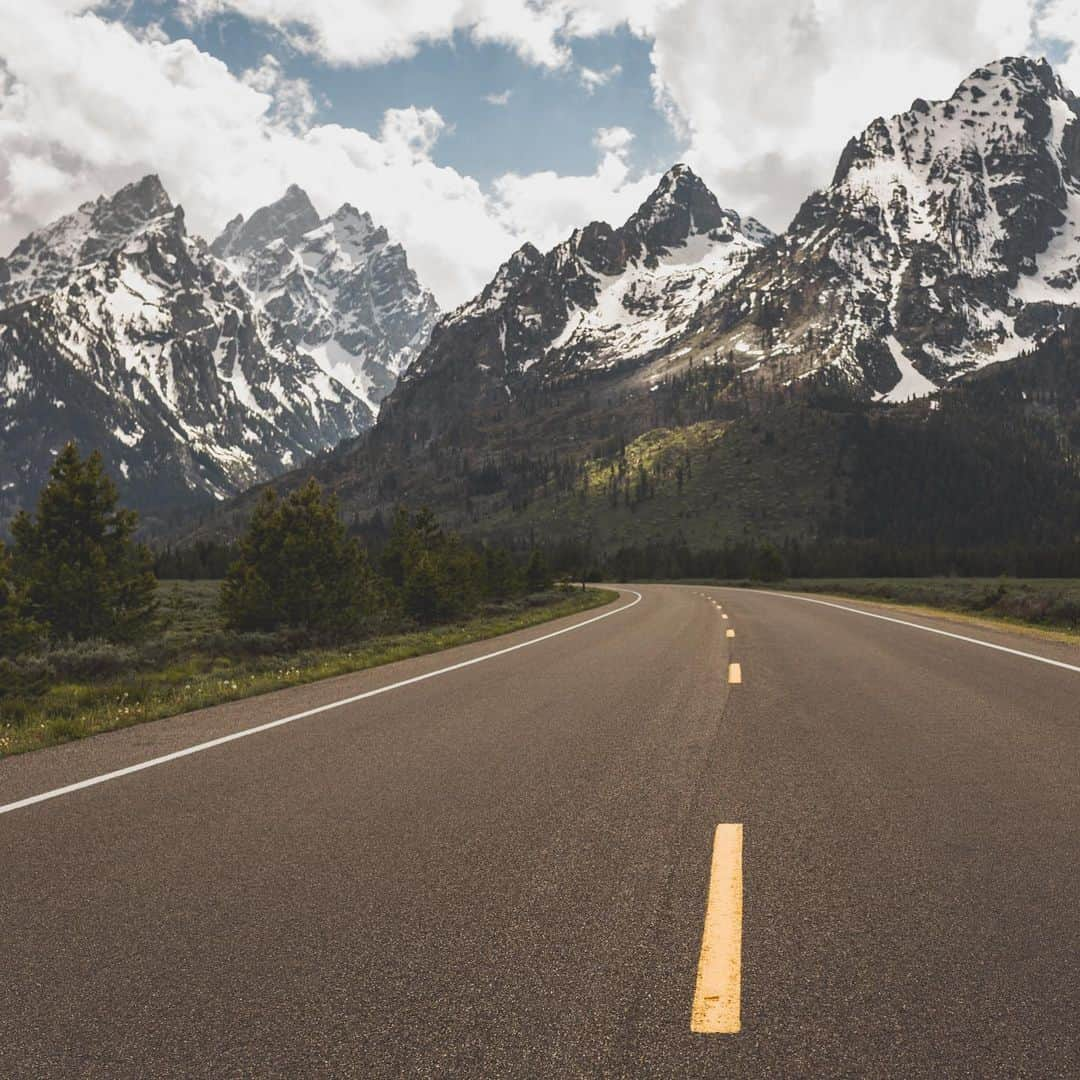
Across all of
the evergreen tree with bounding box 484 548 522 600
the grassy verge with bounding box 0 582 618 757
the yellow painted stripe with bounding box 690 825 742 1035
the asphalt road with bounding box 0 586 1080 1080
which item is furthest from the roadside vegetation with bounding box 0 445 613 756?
the evergreen tree with bounding box 484 548 522 600

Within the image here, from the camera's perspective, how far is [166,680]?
48.0 feet

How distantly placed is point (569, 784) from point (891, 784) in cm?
252

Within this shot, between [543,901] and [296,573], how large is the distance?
92.5ft

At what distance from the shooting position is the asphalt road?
8.98 feet

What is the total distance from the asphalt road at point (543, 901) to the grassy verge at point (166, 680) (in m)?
1.39

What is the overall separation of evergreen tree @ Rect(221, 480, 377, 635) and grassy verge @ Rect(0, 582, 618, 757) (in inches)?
269

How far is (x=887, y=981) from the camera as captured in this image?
3.07 metres

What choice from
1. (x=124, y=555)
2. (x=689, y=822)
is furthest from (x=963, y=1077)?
(x=124, y=555)

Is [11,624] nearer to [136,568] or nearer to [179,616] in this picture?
[136,568]

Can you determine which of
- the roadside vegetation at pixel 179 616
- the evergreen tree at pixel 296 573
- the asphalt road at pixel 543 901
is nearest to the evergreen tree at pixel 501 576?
the roadside vegetation at pixel 179 616

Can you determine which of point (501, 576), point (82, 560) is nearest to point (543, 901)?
point (82, 560)

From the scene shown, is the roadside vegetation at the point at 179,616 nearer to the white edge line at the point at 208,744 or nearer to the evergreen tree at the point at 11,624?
the evergreen tree at the point at 11,624

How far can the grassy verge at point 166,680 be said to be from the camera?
32.1 feet

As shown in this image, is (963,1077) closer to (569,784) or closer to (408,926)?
(408,926)
